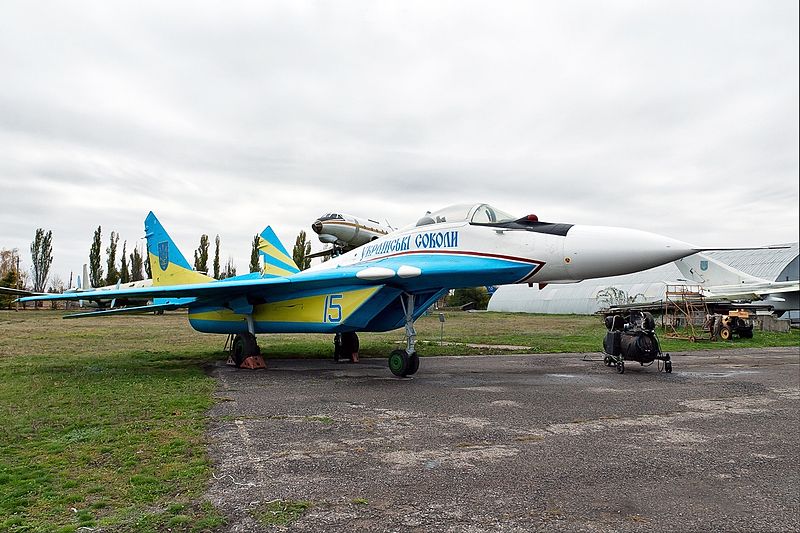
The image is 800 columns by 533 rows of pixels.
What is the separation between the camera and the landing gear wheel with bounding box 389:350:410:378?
9641 millimetres

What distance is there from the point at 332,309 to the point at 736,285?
2762cm

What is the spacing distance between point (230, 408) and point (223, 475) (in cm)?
284

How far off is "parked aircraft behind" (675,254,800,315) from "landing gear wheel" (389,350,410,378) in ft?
82.4

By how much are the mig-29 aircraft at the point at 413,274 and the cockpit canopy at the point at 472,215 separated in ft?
0.06

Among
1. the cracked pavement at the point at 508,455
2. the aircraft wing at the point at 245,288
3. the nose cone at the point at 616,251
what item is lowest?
the cracked pavement at the point at 508,455

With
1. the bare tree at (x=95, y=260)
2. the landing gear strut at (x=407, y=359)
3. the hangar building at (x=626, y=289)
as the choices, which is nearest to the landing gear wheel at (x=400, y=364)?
the landing gear strut at (x=407, y=359)

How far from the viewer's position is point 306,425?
592 centimetres

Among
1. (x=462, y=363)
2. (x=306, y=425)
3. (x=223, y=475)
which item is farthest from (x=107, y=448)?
(x=462, y=363)

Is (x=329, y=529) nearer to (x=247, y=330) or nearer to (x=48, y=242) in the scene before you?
(x=247, y=330)

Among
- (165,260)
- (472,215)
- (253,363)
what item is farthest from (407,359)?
(165,260)

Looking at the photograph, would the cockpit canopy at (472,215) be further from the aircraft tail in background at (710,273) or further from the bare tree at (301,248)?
the bare tree at (301,248)

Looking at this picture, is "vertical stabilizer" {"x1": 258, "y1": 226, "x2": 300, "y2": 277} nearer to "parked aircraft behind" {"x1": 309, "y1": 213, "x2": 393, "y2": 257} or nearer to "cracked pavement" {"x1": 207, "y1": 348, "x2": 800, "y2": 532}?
"cracked pavement" {"x1": 207, "y1": 348, "x2": 800, "y2": 532}

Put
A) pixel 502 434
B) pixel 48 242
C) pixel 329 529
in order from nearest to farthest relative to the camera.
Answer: pixel 329 529, pixel 502 434, pixel 48 242

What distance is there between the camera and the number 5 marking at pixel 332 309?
1058 cm
